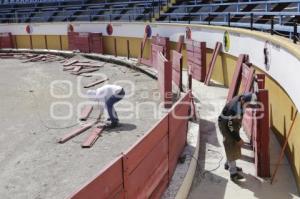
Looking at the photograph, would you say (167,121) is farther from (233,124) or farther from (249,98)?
(249,98)

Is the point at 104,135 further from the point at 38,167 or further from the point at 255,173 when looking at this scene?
the point at 255,173

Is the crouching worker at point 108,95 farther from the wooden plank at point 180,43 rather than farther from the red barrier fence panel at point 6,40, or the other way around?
the red barrier fence panel at point 6,40

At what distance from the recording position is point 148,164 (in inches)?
219

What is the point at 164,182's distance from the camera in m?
6.30

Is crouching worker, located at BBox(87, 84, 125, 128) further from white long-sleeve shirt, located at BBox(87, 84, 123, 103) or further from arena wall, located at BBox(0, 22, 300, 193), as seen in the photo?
arena wall, located at BBox(0, 22, 300, 193)

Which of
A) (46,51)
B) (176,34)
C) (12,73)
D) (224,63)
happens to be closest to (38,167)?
(224,63)

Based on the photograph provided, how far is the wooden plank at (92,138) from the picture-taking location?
9.16 meters

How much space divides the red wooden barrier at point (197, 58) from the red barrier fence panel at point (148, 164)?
9042 millimetres

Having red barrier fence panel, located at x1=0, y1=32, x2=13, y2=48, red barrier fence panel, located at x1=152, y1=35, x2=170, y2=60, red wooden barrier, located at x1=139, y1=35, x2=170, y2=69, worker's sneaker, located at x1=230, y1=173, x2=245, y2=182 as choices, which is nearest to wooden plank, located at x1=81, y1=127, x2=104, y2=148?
worker's sneaker, located at x1=230, y1=173, x2=245, y2=182

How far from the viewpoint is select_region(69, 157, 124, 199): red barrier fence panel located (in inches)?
149

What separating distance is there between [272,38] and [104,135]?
4.38m

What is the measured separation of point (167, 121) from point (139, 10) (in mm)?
22161

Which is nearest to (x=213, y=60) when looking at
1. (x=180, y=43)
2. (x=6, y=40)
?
(x=180, y=43)

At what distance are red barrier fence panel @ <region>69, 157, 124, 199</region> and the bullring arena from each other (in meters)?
0.01
